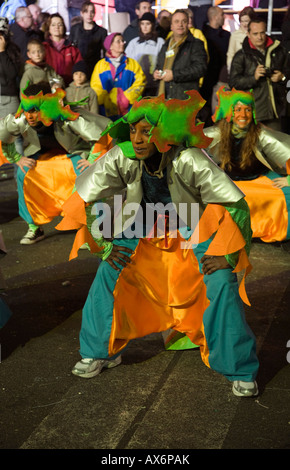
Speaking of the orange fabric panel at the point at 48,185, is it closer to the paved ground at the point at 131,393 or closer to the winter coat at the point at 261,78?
the paved ground at the point at 131,393

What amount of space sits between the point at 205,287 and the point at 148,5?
5442 mm

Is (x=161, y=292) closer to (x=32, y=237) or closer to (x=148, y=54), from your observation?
(x=32, y=237)

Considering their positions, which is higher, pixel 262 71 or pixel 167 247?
pixel 262 71

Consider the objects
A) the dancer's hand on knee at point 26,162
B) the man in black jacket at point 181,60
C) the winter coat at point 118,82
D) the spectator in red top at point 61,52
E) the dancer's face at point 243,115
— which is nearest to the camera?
the dancer's face at point 243,115

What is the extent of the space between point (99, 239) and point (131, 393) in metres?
0.78

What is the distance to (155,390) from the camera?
3205mm

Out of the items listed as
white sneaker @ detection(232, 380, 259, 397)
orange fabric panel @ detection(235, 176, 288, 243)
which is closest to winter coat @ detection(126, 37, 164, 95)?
orange fabric panel @ detection(235, 176, 288, 243)

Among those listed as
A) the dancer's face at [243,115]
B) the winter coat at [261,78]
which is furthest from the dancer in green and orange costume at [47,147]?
the winter coat at [261,78]

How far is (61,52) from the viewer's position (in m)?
7.49

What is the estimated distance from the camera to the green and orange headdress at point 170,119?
3.09 metres

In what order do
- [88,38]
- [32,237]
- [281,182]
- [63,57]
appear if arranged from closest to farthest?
1. [281,182]
2. [32,237]
3. [63,57]
4. [88,38]

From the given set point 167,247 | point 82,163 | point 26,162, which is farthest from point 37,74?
point 167,247

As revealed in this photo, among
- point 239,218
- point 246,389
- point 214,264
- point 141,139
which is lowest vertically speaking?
point 246,389

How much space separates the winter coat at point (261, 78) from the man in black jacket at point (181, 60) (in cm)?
49
